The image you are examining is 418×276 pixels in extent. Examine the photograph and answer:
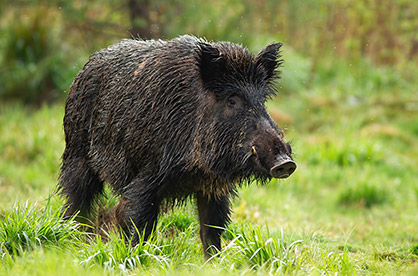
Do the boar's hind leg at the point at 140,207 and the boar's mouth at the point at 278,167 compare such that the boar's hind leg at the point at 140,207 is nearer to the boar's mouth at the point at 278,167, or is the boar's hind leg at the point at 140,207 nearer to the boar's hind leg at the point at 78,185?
the boar's hind leg at the point at 78,185

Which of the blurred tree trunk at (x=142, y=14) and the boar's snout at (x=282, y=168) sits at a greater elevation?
the blurred tree trunk at (x=142, y=14)

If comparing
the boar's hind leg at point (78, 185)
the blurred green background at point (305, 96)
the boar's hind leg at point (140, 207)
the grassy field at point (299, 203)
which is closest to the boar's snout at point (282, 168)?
the grassy field at point (299, 203)

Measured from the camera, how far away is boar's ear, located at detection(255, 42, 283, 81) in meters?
4.86

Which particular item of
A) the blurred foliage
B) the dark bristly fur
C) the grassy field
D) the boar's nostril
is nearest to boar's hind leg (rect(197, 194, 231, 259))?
the dark bristly fur

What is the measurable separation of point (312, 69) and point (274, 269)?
10453 millimetres

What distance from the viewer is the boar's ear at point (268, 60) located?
4.86 m

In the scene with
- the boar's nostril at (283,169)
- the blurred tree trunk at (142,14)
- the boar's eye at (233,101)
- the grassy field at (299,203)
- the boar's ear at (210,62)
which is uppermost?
the blurred tree trunk at (142,14)

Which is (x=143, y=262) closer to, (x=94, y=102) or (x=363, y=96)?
(x=94, y=102)

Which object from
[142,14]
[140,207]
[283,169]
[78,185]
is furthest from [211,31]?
[283,169]

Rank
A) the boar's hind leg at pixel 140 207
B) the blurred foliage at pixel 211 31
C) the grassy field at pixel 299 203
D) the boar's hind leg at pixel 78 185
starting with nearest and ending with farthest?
the grassy field at pixel 299 203 → the boar's hind leg at pixel 140 207 → the boar's hind leg at pixel 78 185 → the blurred foliage at pixel 211 31

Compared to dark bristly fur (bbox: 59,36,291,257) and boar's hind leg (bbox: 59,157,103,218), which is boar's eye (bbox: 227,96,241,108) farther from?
boar's hind leg (bbox: 59,157,103,218)

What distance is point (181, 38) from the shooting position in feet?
17.0

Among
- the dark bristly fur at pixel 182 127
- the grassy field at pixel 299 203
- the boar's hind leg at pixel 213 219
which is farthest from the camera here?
the boar's hind leg at pixel 213 219

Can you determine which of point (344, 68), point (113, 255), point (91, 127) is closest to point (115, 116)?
point (91, 127)
